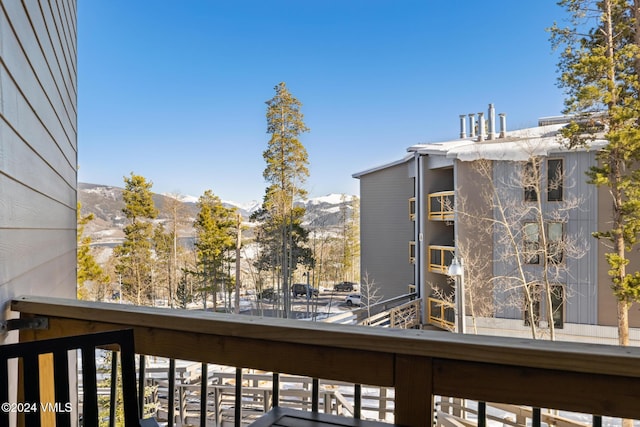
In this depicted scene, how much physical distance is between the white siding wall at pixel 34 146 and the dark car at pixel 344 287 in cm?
1204

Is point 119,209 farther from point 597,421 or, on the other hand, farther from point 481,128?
point 597,421

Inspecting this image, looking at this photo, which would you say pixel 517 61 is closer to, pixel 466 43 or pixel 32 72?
pixel 466 43

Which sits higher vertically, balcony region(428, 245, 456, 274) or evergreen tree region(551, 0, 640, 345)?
evergreen tree region(551, 0, 640, 345)

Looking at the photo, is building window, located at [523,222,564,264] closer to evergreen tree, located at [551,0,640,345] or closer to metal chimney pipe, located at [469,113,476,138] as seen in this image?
evergreen tree, located at [551,0,640,345]

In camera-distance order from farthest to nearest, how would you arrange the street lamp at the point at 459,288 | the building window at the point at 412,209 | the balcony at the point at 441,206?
the building window at the point at 412,209 < the balcony at the point at 441,206 < the street lamp at the point at 459,288

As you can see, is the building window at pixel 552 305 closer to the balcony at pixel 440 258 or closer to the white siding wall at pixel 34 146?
the balcony at pixel 440 258

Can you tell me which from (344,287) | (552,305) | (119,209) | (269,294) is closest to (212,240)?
(269,294)

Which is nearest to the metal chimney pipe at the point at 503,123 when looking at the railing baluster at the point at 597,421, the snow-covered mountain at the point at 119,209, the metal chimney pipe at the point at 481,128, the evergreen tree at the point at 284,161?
Answer: the metal chimney pipe at the point at 481,128

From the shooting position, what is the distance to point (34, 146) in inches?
65.1

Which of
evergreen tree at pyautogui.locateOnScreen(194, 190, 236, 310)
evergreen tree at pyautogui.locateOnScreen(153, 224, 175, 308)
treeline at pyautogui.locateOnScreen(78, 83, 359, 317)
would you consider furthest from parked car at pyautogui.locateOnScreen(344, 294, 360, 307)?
evergreen tree at pyautogui.locateOnScreen(153, 224, 175, 308)

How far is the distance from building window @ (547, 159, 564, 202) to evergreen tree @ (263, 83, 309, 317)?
6356mm

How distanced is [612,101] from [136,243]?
40.2 ft

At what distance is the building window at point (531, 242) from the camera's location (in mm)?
8711

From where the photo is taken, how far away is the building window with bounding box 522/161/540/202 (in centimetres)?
852
